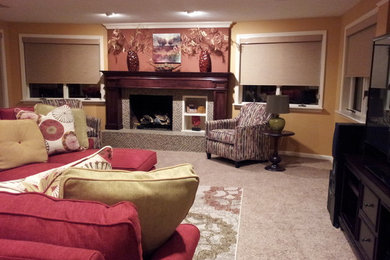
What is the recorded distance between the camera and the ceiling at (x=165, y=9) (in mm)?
4301

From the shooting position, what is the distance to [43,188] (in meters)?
1.22

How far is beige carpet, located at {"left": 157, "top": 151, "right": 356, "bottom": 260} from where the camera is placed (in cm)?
246

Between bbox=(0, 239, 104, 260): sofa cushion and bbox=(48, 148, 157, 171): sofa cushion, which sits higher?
bbox=(0, 239, 104, 260): sofa cushion

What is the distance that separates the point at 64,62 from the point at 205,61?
106 inches

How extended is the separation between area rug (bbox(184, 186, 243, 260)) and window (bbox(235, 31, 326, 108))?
94.7 inches

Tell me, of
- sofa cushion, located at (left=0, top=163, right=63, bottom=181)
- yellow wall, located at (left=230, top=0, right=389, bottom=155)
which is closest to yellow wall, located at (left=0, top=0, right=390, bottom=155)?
yellow wall, located at (left=230, top=0, right=389, bottom=155)

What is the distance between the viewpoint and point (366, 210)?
2137 mm

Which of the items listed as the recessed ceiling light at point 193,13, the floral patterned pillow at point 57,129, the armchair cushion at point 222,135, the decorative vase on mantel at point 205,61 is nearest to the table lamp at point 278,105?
the armchair cushion at point 222,135

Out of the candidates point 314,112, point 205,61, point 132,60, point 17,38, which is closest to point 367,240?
point 314,112

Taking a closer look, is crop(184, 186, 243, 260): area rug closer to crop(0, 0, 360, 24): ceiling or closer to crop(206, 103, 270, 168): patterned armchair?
crop(206, 103, 270, 168): patterned armchair

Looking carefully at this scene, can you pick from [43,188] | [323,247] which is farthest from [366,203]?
[43,188]

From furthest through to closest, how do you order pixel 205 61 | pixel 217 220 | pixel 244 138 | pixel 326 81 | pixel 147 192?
pixel 205 61 < pixel 326 81 < pixel 244 138 < pixel 217 220 < pixel 147 192

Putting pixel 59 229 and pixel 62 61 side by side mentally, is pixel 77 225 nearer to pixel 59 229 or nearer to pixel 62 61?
pixel 59 229

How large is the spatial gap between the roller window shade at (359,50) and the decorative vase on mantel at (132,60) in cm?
336
